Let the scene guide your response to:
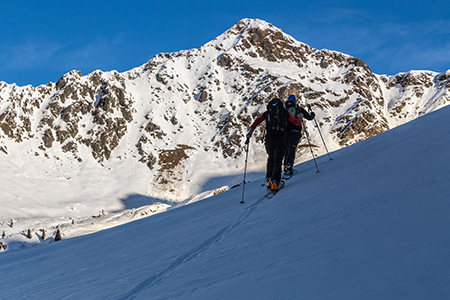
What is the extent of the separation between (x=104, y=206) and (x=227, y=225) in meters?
127

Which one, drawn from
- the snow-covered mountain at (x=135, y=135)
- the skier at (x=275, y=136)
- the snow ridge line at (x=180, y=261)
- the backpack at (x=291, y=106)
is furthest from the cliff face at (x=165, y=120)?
the snow ridge line at (x=180, y=261)

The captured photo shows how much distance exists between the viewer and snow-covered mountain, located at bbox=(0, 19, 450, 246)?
440 ft

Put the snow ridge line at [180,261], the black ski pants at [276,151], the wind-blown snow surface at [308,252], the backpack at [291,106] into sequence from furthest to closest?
the backpack at [291,106] → the black ski pants at [276,151] → the snow ridge line at [180,261] → the wind-blown snow surface at [308,252]

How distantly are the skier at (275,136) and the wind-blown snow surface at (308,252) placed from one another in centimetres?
142

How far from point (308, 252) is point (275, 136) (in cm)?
596

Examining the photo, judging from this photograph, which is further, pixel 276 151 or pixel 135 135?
pixel 135 135

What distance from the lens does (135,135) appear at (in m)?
175

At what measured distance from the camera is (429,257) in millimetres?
2469

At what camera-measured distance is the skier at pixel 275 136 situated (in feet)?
29.6

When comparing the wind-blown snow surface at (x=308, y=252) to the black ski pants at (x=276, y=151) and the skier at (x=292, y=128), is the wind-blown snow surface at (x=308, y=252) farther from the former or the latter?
the skier at (x=292, y=128)

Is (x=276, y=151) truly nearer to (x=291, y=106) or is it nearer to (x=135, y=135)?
(x=291, y=106)

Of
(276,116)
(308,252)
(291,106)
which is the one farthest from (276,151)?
(308,252)

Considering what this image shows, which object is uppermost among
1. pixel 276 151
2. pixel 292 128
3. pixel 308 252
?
pixel 292 128

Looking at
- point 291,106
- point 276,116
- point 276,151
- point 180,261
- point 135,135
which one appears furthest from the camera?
point 135,135
